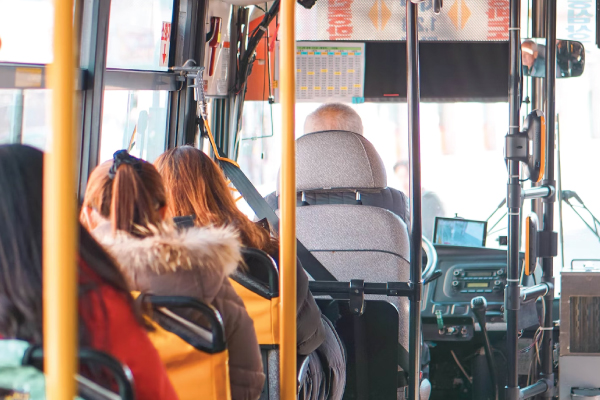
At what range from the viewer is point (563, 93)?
4488 millimetres

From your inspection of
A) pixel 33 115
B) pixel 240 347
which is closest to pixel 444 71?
pixel 33 115

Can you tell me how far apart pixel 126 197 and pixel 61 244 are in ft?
2.78

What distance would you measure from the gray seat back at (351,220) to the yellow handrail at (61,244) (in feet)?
6.46

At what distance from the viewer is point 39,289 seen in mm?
1258

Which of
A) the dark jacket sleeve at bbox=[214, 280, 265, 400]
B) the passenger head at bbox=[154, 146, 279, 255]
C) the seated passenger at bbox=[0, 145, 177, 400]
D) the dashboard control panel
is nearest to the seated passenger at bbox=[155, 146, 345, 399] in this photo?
the passenger head at bbox=[154, 146, 279, 255]

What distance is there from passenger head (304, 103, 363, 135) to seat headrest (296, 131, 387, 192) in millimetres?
311

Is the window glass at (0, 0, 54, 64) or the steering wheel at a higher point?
the window glass at (0, 0, 54, 64)

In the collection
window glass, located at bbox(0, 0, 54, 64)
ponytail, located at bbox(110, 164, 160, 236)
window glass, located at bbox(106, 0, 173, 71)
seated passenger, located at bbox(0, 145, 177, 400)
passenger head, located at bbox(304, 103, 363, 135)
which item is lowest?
seated passenger, located at bbox(0, 145, 177, 400)

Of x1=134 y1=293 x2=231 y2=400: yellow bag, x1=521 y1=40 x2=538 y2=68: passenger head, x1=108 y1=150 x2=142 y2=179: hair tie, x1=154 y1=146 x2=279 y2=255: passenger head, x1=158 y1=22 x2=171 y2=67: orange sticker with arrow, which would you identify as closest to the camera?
x1=134 y1=293 x2=231 y2=400: yellow bag

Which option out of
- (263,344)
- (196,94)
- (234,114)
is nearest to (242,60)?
(234,114)

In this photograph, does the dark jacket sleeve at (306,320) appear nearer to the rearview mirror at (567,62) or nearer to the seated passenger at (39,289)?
the seated passenger at (39,289)

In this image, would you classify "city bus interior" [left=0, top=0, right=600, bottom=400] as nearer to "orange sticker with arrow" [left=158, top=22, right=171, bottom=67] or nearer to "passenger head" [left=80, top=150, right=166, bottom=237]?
"orange sticker with arrow" [left=158, top=22, right=171, bottom=67]

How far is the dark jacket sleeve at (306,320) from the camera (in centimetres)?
229

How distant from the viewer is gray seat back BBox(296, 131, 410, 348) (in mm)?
2844
